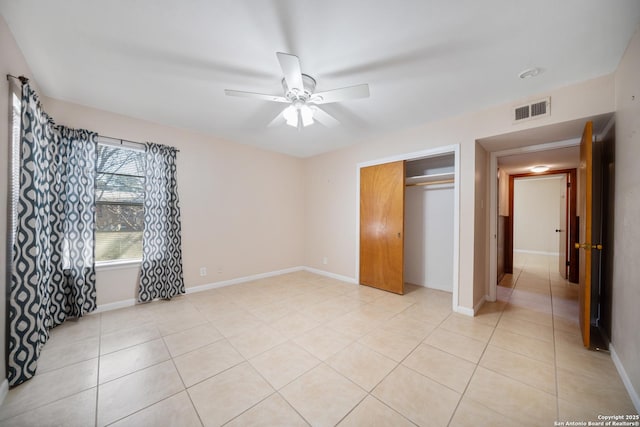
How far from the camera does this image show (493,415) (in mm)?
1417

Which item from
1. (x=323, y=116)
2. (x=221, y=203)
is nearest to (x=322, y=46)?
(x=323, y=116)

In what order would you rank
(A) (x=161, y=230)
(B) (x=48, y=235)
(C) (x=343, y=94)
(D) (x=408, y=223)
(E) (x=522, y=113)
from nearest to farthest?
1. (C) (x=343, y=94)
2. (B) (x=48, y=235)
3. (E) (x=522, y=113)
4. (A) (x=161, y=230)
5. (D) (x=408, y=223)

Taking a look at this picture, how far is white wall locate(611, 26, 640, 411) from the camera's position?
5.04 ft

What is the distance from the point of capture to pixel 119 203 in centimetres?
309

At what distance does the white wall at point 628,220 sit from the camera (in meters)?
1.54

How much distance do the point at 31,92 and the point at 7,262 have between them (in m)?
1.34

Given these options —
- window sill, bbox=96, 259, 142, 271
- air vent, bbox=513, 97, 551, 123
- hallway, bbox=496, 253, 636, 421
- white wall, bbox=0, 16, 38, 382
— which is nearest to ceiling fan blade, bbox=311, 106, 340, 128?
air vent, bbox=513, 97, 551, 123

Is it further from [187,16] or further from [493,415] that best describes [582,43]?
[187,16]

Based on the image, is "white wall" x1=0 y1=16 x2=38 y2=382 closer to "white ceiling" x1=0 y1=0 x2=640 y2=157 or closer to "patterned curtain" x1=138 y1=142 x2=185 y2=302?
"white ceiling" x1=0 y1=0 x2=640 y2=157

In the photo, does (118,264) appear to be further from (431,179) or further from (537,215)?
(537,215)

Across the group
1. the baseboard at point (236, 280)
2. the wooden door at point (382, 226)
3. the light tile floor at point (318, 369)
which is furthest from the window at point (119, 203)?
the wooden door at point (382, 226)

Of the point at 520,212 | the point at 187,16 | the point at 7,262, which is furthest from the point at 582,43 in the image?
the point at 520,212

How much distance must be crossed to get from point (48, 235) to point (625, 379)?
5100 mm

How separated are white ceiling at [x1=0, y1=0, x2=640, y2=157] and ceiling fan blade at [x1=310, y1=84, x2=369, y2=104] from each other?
204 millimetres
